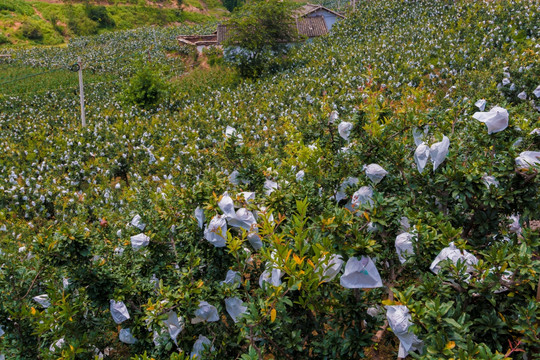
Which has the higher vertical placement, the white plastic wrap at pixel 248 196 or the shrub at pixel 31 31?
the white plastic wrap at pixel 248 196

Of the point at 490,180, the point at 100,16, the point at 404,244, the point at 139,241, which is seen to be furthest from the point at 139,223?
the point at 100,16

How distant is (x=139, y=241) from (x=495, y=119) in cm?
283

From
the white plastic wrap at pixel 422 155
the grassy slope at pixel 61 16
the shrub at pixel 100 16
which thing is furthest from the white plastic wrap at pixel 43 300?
the shrub at pixel 100 16

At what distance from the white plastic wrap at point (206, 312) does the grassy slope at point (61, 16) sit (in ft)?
164

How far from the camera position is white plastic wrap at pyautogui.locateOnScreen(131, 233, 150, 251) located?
2914 millimetres

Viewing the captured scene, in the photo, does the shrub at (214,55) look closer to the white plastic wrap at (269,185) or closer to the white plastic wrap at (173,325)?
the white plastic wrap at (269,185)

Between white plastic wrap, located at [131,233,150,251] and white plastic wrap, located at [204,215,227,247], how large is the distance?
68cm

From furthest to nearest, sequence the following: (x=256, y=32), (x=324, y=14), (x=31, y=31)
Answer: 1. (x=31, y=31)
2. (x=324, y=14)
3. (x=256, y=32)

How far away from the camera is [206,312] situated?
2529 millimetres

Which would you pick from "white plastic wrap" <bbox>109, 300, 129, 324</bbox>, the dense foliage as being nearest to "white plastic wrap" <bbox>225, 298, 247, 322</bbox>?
the dense foliage

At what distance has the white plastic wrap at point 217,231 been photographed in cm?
251

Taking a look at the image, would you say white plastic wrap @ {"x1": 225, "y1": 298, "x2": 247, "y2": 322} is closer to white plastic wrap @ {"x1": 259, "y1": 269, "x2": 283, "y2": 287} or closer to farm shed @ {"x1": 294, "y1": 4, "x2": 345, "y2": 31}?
white plastic wrap @ {"x1": 259, "y1": 269, "x2": 283, "y2": 287}

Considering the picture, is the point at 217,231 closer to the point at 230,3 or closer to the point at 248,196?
the point at 248,196

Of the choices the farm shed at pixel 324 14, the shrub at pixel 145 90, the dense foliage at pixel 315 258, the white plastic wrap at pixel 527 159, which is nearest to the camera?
the dense foliage at pixel 315 258
